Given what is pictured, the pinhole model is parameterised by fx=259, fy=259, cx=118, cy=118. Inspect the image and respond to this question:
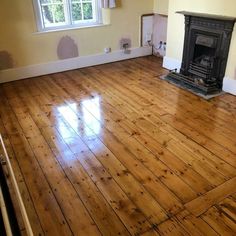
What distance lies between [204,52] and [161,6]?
1.49m

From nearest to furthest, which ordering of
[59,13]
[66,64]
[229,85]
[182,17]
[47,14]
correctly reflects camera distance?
[229,85]
[182,17]
[47,14]
[59,13]
[66,64]

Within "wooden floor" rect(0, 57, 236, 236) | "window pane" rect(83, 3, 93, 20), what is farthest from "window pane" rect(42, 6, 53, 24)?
"wooden floor" rect(0, 57, 236, 236)

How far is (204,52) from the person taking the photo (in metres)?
3.92

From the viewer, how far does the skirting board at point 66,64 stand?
4203 millimetres

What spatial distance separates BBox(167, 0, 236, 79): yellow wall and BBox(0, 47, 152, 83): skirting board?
0.94 metres

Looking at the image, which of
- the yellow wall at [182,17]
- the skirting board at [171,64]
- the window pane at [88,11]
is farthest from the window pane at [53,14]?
the skirting board at [171,64]

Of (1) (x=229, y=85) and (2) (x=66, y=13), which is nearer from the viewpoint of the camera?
(1) (x=229, y=85)

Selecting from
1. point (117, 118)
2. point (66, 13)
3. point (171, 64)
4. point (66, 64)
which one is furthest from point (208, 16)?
point (66, 64)

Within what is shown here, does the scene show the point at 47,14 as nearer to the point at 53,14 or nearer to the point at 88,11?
the point at 53,14

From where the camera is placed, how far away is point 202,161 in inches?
92.7

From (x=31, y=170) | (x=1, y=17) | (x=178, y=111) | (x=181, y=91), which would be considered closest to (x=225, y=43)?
(x=181, y=91)

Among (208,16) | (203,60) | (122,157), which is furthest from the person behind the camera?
(203,60)

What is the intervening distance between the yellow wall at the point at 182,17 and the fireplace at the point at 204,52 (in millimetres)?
91

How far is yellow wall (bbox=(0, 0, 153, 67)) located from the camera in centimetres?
391
